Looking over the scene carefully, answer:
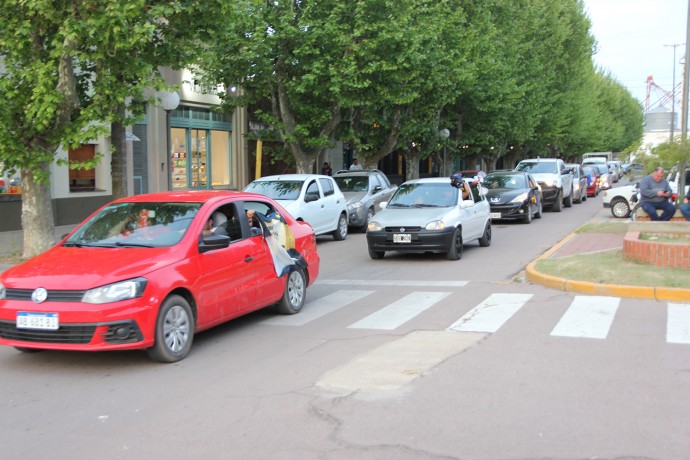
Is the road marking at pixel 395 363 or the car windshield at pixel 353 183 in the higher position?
the car windshield at pixel 353 183

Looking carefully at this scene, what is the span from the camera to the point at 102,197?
2209 cm

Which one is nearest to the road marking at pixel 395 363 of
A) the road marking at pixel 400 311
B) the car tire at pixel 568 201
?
the road marking at pixel 400 311

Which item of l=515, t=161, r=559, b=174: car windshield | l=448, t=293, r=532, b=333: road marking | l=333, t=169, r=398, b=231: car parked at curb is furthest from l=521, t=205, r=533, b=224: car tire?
l=448, t=293, r=532, b=333: road marking

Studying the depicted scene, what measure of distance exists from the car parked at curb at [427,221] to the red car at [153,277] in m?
4.85

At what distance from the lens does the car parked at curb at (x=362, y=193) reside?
20391 millimetres

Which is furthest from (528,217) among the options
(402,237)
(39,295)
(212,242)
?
(39,295)

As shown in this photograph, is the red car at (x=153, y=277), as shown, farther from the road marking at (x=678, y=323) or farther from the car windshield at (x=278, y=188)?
the car windshield at (x=278, y=188)

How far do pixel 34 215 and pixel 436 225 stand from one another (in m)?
7.67

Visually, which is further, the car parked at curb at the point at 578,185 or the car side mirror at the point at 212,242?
the car parked at curb at the point at 578,185

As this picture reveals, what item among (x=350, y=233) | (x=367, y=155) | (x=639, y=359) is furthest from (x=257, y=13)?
(x=639, y=359)

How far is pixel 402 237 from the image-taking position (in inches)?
A: 539

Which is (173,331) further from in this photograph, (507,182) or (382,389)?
(507,182)

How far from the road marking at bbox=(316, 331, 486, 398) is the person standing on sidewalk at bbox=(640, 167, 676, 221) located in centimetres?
994

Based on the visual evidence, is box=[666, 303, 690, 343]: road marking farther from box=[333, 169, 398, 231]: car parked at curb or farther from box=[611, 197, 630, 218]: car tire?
box=[611, 197, 630, 218]: car tire
